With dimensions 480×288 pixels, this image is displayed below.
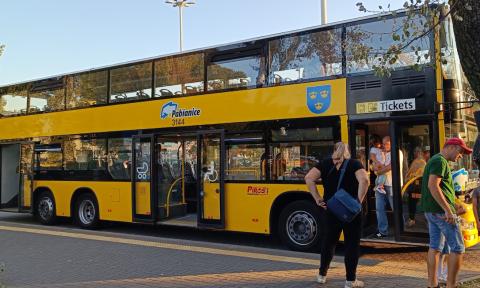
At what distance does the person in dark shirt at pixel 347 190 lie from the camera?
5.82 metres

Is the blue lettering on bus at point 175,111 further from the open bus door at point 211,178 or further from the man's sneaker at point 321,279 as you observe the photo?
the man's sneaker at point 321,279

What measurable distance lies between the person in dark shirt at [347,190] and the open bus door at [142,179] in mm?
5405

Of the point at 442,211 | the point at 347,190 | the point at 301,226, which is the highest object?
the point at 347,190

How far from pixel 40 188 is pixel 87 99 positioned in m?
2.94

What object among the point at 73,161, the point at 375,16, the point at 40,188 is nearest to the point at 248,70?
the point at 375,16

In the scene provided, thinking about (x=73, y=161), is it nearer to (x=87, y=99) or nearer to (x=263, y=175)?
(x=87, y=99)

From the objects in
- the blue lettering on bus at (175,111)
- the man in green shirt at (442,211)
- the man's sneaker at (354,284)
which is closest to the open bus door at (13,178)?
the blue lettering on bus at (175,111)

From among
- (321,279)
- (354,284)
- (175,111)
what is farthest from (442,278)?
(175,111)

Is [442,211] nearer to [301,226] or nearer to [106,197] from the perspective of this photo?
[301,226]

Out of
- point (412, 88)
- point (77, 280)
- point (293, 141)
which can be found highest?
point (412, 88)

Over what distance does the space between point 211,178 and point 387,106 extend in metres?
3.71

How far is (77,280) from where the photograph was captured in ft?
21.9

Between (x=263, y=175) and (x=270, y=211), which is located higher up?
(x=263, y=175)

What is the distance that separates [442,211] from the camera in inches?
209
